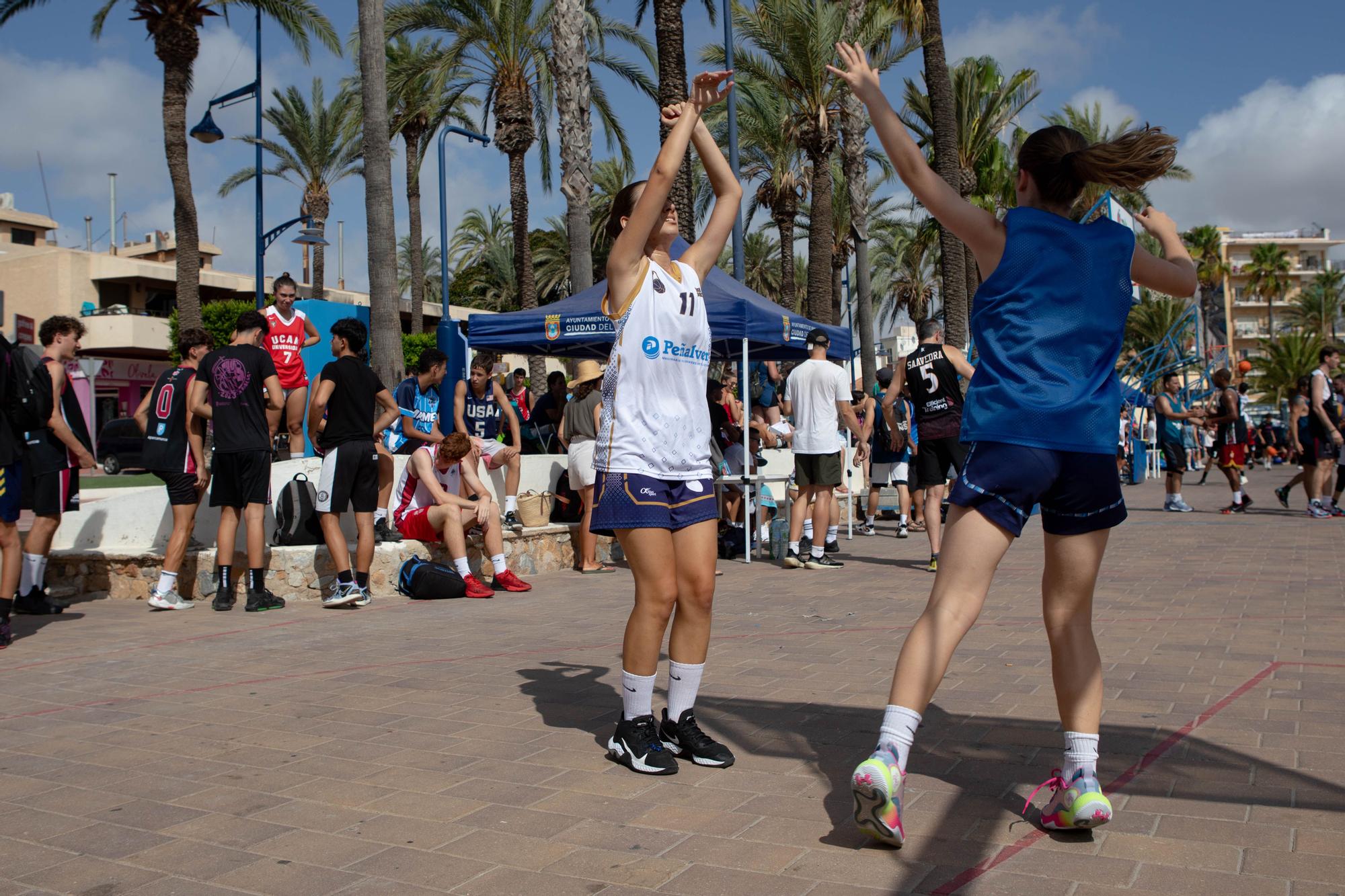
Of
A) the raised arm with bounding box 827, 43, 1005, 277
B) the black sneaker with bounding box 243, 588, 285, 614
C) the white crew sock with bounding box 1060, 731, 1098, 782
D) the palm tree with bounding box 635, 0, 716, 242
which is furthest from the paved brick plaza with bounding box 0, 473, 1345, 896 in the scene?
the palm tree with bounding box 635, 0, 716, 242

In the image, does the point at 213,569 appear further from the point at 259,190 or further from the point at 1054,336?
the point at 259,190

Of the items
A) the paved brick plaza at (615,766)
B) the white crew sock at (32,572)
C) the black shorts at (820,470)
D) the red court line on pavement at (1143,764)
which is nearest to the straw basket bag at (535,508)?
the black shorts at (820,470)

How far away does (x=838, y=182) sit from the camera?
37.5 m

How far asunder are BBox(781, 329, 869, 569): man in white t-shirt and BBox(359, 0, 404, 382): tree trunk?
18.9 feet

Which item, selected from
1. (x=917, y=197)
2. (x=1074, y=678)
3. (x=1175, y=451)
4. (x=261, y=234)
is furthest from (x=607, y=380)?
(x=261, y=234)

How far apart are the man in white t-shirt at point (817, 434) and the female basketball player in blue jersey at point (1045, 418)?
648cm

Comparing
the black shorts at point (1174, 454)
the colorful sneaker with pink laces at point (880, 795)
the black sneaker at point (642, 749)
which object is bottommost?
the black sneaker at point (642, 749)

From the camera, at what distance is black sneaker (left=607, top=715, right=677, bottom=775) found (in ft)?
11.8

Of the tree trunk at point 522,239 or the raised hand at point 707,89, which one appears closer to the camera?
the raised hand at point 707,89

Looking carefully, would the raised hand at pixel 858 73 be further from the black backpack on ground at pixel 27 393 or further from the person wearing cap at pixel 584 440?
the person wearing cap at pixel 584 440

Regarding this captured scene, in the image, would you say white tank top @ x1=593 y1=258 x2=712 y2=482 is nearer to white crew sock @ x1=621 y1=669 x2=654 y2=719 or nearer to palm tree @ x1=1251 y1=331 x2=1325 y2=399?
white crew sock @ x1=621 y1=669 x2=654 y2=719

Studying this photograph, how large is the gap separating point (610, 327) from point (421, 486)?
3054 mm

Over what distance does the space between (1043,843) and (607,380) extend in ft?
6.69

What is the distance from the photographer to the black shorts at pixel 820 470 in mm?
9531
